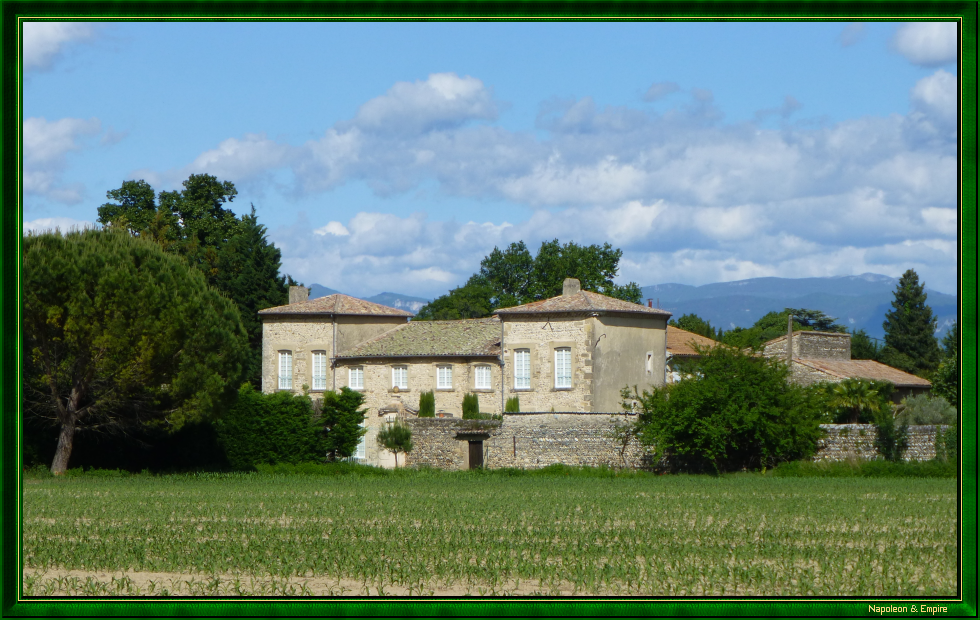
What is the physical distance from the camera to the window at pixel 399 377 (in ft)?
132

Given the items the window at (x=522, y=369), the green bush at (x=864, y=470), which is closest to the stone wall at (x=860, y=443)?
the green bush at (x=864, y=470)

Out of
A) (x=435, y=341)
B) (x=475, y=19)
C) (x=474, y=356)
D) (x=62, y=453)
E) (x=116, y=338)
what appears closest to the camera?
(x=475, y=19)

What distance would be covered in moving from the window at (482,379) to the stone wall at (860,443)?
12.9 metres

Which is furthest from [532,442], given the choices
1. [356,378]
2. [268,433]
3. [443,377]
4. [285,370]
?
[285,370]

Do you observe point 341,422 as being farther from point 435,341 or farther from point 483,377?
point 435,341

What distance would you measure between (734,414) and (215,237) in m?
36.1

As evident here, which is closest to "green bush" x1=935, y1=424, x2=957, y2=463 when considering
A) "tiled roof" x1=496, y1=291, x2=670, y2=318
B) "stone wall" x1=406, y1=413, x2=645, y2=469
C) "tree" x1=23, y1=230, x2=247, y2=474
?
"stone wall" x1=406, y1=413, x2=645, y2=469

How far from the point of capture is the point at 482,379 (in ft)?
128

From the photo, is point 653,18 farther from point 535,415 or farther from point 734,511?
point 535,415

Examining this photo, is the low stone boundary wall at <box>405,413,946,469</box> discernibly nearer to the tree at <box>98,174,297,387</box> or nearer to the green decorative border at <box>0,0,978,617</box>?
→ the tree at <box>98,174,297,387</box>

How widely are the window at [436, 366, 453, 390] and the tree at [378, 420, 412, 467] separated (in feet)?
13.4

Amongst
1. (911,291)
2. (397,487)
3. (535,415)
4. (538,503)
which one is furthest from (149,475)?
(911,291)

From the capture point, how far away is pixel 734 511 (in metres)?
19.7

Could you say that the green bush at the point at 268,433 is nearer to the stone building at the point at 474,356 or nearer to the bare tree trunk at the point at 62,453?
the stone building at the point at 474,356
